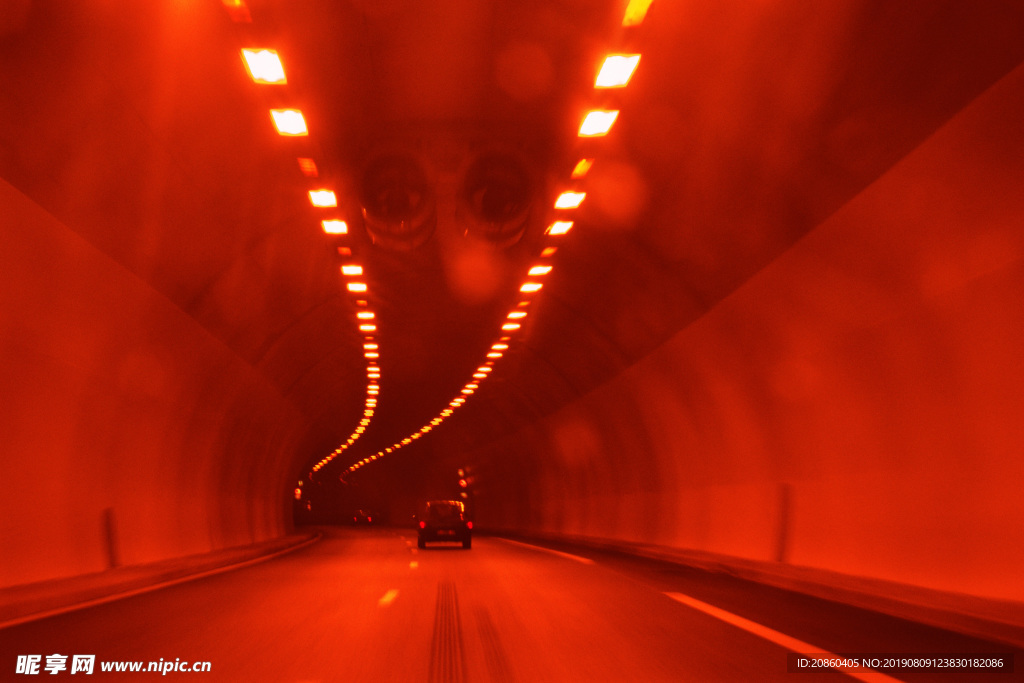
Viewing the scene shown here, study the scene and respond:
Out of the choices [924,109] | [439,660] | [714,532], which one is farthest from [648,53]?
[714,532]

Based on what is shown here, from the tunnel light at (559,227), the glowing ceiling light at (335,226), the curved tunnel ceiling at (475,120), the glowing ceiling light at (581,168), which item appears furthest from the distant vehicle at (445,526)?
the glowing ceiling light at (581,168)

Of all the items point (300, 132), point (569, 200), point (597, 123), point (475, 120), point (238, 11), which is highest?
point (475, 120)

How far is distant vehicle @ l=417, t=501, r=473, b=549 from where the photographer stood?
3394cm

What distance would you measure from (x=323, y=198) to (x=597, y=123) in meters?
4.88

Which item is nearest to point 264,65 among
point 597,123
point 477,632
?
point 597,123

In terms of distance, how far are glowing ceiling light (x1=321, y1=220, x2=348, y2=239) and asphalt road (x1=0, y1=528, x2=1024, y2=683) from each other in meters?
5.74

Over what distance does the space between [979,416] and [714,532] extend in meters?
12.0

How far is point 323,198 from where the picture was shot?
16.6 m

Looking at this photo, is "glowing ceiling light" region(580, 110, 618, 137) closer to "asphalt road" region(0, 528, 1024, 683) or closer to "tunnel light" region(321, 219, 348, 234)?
"tunnel light" region(321, 219, 348, 234)

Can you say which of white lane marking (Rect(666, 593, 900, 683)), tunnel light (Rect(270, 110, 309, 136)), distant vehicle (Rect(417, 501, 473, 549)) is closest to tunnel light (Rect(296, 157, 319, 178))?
tunnel light (Rect(270, 110, 309, 136))

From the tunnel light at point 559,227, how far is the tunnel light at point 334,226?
339 centimetres

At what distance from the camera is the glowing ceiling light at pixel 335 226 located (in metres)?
17.9

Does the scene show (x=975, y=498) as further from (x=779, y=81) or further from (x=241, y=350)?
(x=241, y=350)

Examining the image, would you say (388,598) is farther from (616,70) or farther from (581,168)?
(616,70)
